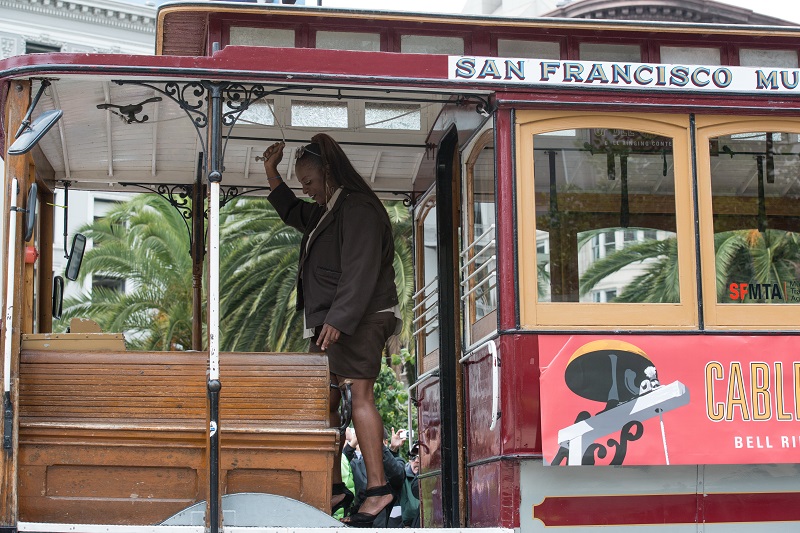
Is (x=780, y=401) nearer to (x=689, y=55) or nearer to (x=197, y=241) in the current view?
(x=689, y=55)

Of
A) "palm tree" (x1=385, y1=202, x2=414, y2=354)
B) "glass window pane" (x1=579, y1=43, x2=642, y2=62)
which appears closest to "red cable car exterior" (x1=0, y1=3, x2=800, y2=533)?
"glass window pane" (x1=579, y1=43, x2=642, y2=62)

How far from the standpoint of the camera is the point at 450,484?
256 inches

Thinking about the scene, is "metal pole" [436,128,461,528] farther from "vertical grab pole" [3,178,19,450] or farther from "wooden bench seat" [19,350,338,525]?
"vertical grab pole" [3,178,19,450]

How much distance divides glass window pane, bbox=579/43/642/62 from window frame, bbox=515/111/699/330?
579mm

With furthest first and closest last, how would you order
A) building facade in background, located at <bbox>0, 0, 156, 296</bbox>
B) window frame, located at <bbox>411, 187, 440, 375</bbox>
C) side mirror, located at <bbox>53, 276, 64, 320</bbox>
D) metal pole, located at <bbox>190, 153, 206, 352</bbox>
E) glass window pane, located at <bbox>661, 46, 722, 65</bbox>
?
building facade in background, located at <bbox>0, 0, 156, 296</bbox>
metal pole, located at <bbox>190, 153, 206, 352</bbox>
window frame, located at <bbox>411, 187, 440, 375</bbox>
side mirror, located at <bbox>53, 276, 64, 320</bbox>
glass window pane, located at <bbox>661, 46, 722, 65</bbox>

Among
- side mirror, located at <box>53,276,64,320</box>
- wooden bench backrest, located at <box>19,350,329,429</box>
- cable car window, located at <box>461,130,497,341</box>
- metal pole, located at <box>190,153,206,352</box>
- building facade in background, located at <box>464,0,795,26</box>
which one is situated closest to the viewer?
wooden bench backrest, located at <box>19,350,329,429</box>

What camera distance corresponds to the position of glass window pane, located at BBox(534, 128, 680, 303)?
5.50 metres

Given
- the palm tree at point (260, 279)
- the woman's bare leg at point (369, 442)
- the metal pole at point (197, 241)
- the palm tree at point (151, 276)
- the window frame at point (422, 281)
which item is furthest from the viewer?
the palm tree at point (151, 276)

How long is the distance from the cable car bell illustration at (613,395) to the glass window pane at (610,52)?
172 cm

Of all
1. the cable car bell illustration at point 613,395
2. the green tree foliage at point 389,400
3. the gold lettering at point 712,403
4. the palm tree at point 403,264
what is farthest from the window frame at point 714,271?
the palm tree at point 403,264

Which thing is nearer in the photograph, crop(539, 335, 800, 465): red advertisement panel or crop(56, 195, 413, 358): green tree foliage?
crop(539, 335, 800, 465): red advertisement panel

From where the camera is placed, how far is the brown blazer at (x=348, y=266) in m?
5.84

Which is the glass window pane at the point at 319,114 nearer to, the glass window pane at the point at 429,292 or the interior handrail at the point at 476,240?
the glass window pane at the point at 429,292

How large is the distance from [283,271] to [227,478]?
533 inches
